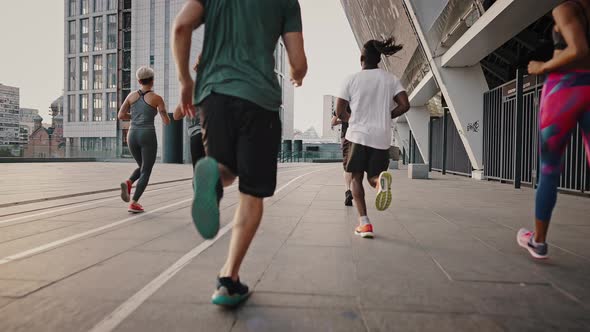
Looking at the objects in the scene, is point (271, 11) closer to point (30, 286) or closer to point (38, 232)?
point (30, 286)

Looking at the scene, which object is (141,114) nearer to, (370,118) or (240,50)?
(370,118)

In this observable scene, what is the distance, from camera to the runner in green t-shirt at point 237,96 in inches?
77.9

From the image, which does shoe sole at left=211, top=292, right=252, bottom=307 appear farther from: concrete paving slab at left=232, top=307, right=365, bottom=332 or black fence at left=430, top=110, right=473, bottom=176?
black fence at left=430, top=110, right=473, bottom=176

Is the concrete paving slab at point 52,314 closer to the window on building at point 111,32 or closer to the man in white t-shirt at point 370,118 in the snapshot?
the man in white t-shirt at point 370,118

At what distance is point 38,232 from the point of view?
3.78 metres

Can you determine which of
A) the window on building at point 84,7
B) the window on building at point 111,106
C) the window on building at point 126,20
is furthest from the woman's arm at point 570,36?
the window on building at point 84,7

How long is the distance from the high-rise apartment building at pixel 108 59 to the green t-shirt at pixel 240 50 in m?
50.9

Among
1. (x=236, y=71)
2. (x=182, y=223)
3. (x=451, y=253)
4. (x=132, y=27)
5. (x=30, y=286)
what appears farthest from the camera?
(x=132, y=27)

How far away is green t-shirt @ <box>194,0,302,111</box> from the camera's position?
2004 mm

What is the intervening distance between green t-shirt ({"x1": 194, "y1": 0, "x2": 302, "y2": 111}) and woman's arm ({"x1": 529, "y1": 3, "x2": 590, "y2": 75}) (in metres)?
1.80

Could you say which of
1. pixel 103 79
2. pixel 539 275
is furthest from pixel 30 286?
pixel 103 79

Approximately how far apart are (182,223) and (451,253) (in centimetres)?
274

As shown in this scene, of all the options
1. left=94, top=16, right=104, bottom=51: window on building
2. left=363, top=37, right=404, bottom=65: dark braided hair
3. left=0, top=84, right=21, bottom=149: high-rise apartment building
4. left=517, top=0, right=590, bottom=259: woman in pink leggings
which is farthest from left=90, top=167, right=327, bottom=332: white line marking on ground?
left=0, top=84, right=21, bottom=149: high-rise apartment building

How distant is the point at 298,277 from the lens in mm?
2480
